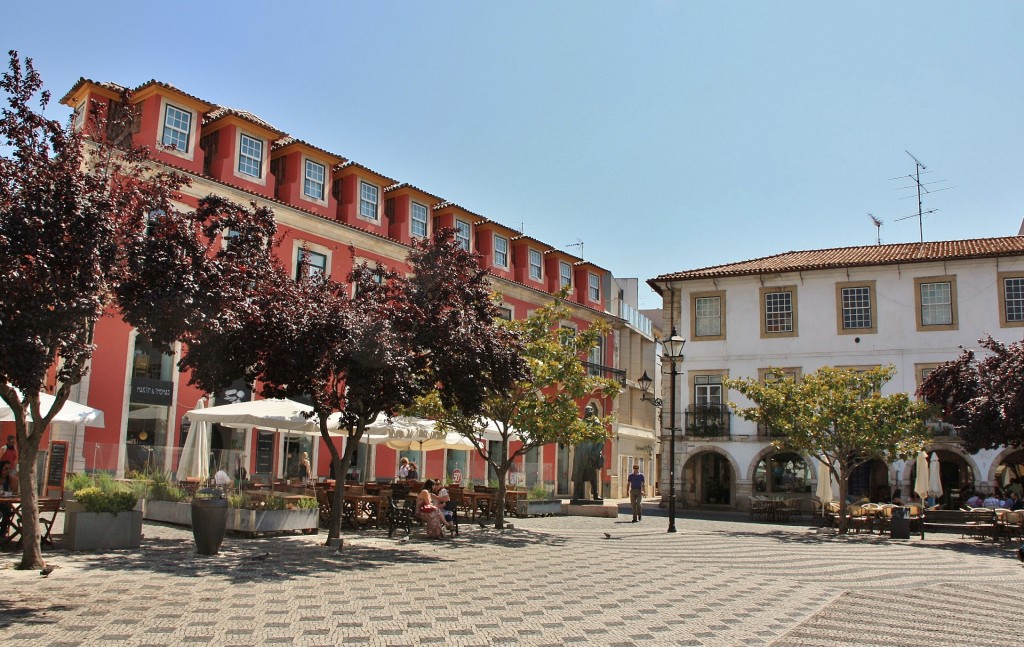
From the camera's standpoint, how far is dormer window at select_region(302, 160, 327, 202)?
27.4 meters

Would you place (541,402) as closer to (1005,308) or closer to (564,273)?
(1005,308)

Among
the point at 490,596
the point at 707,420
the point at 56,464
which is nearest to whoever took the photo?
the point at 490,596

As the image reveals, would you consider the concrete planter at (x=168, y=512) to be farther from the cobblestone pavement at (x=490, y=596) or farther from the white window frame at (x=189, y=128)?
the white window frame at (x=189, y=128)

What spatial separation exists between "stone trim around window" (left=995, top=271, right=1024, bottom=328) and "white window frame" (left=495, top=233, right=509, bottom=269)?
706 inches

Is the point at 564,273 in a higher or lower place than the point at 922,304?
higher

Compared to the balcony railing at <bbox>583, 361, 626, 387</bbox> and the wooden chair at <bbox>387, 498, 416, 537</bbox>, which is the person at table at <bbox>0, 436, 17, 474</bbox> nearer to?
the wooden chair at <bbox>387, 498, 416, 537</bbox>

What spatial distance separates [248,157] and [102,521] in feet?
52.2

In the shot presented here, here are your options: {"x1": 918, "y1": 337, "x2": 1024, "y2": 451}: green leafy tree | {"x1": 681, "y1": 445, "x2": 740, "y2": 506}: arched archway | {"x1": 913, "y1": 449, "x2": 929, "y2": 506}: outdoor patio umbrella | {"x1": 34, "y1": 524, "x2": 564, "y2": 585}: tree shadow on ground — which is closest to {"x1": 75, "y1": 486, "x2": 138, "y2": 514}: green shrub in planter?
{"x1": 34, "y1": 524, "x2": 564, "y2": 585}: tree shadow on ground

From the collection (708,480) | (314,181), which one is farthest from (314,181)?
(708,480)

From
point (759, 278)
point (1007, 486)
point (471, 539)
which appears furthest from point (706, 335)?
point (471, 539)

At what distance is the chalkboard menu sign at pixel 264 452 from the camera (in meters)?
25.6

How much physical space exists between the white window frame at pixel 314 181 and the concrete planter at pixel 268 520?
14479 millimetres

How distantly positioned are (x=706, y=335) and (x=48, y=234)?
27.1m

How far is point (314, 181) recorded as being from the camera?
2764cm
